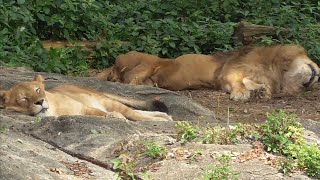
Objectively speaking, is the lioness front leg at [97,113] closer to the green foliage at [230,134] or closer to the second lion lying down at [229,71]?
the green foliage at [230,134]

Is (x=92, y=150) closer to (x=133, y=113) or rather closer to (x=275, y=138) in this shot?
(x=275, y=138)

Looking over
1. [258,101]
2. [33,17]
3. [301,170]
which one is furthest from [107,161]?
→ [33,17]

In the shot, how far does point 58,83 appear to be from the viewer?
9742 millimetres

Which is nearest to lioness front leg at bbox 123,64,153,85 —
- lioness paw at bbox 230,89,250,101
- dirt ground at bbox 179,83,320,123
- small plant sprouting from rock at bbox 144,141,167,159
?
dirt ground at bbox 179,83,320,123

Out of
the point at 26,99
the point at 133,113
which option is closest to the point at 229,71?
the point at 133,113

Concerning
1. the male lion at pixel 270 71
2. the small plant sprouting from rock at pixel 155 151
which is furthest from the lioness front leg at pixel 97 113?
the male lion at pixel 270 71

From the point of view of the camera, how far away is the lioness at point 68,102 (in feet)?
26.1

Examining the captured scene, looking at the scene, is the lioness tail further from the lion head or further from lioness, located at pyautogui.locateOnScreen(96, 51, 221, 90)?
the lion head

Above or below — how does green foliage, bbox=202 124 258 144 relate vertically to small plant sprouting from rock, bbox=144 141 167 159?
below

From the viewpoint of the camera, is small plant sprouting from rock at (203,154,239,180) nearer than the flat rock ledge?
Yes

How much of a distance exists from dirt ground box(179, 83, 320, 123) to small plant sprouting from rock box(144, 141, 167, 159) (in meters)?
3.49

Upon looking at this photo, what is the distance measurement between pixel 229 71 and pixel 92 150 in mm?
5540

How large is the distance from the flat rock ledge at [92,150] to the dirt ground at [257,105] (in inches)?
90.3

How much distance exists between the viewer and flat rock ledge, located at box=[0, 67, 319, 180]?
572 cm
